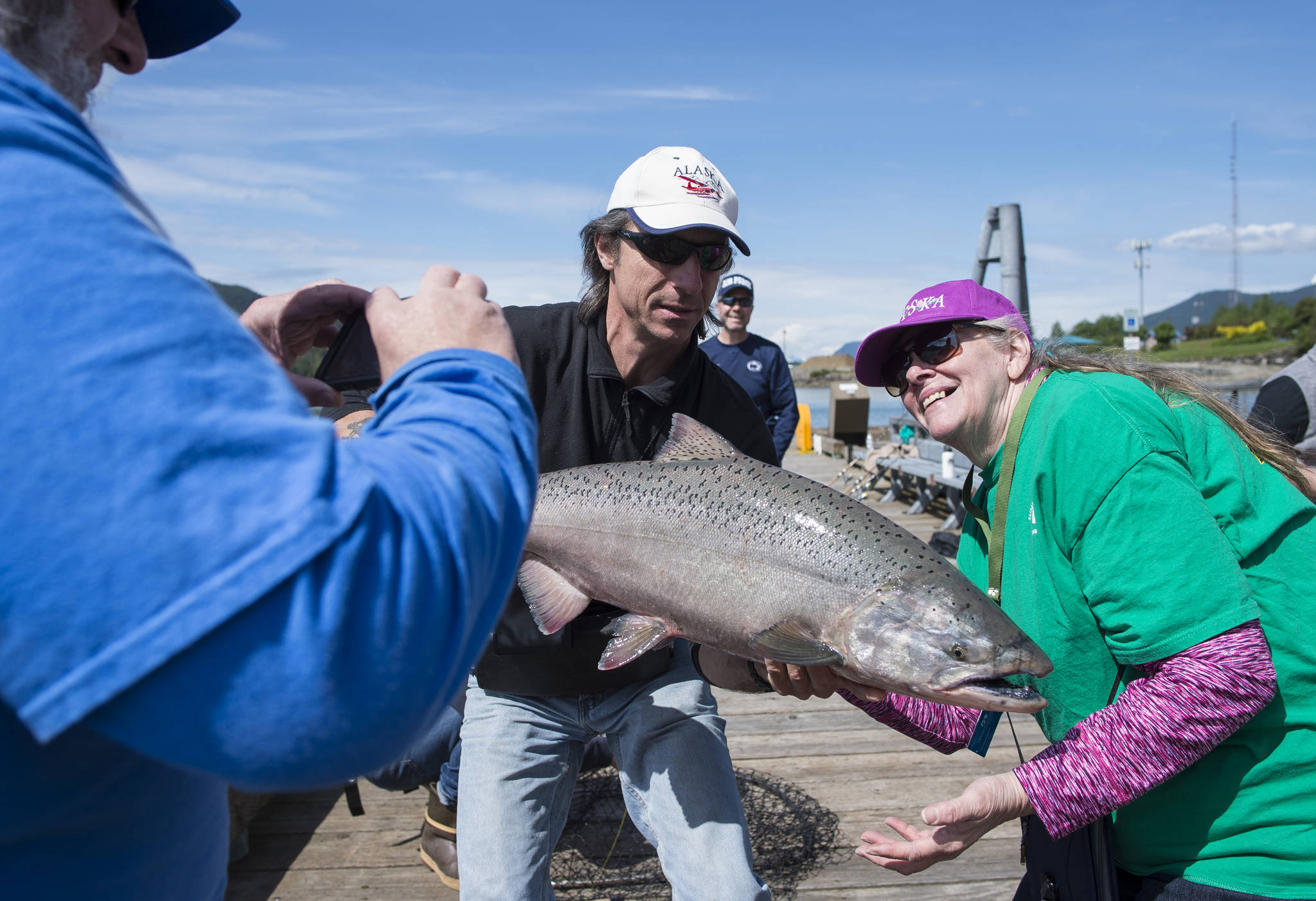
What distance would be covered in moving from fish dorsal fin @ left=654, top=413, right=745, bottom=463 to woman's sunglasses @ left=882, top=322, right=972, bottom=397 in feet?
2.37

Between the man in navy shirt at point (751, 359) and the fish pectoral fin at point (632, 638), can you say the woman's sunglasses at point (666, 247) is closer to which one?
the fish pectoral fin at point (632, 638)

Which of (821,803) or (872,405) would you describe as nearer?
(821,803)

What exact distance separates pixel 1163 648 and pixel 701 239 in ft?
6.01

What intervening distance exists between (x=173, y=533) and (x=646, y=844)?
3.93 m

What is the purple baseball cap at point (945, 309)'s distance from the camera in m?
2.71

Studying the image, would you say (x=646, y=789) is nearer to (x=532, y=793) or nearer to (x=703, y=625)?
(x=532, y=793)

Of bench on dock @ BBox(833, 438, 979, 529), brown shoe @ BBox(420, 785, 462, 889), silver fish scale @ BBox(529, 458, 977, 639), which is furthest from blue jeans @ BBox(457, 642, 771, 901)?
bench on dock @ BBox(833, 438, 979, 529)

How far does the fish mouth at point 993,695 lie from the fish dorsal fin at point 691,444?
89 centimetres

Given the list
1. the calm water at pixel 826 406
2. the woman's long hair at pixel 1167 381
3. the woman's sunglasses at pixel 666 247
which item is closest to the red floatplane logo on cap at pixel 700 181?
the woman's sunglasses at pixel 666 247

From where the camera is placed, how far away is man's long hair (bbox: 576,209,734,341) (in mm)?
3059

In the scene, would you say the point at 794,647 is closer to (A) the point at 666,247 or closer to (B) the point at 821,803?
(A) the point at 666,247

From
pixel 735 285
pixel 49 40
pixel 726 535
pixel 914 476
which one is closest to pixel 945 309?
pixel 726 535

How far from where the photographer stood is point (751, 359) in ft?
26.6

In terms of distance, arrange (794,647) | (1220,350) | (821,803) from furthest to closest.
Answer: (1220,350), (821,803), (794,647)
